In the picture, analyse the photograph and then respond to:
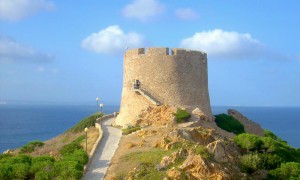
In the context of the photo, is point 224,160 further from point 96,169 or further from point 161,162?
point 96,169

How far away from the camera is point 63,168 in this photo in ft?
65.1

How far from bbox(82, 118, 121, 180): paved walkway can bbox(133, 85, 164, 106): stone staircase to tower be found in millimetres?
3784

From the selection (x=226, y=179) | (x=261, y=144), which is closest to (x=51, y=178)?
(x=226, y=179)

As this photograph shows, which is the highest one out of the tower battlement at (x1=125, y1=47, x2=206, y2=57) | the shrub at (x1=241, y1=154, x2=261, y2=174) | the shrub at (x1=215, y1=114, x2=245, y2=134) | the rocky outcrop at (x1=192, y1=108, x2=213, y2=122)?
the tower battlement at (x1=125, y1=47, x2=206, y2=57)

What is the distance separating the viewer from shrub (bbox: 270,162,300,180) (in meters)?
23.8

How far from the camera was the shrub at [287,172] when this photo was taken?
2375 cm

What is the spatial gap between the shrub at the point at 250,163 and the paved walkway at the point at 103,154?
309 inches

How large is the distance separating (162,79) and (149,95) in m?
1.79

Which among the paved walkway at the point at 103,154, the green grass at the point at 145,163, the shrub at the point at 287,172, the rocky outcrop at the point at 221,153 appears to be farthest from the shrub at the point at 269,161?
the paved walkway at the point at 103,154

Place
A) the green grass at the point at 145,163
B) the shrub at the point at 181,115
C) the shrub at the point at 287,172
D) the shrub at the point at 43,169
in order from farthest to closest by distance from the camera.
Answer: the shrub at the point at 181,115 < the shrub at the point at 287,172 < the shrub at the point at 43,169 < the green grass at the point at 145,163

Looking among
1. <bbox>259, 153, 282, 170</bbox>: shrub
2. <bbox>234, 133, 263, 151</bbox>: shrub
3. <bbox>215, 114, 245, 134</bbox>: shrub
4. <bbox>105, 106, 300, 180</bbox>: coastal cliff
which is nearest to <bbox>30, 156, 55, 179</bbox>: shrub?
<bbox>105, 106, 300, 180</bbox>: coastal cliff

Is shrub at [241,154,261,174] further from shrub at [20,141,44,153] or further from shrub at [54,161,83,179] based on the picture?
shrub at [20,141,44,153]

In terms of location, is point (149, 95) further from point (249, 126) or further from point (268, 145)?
point (249, 126)

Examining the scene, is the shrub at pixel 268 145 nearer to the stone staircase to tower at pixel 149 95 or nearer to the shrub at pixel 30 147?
the stone staircase to tower at pixel 149 95
